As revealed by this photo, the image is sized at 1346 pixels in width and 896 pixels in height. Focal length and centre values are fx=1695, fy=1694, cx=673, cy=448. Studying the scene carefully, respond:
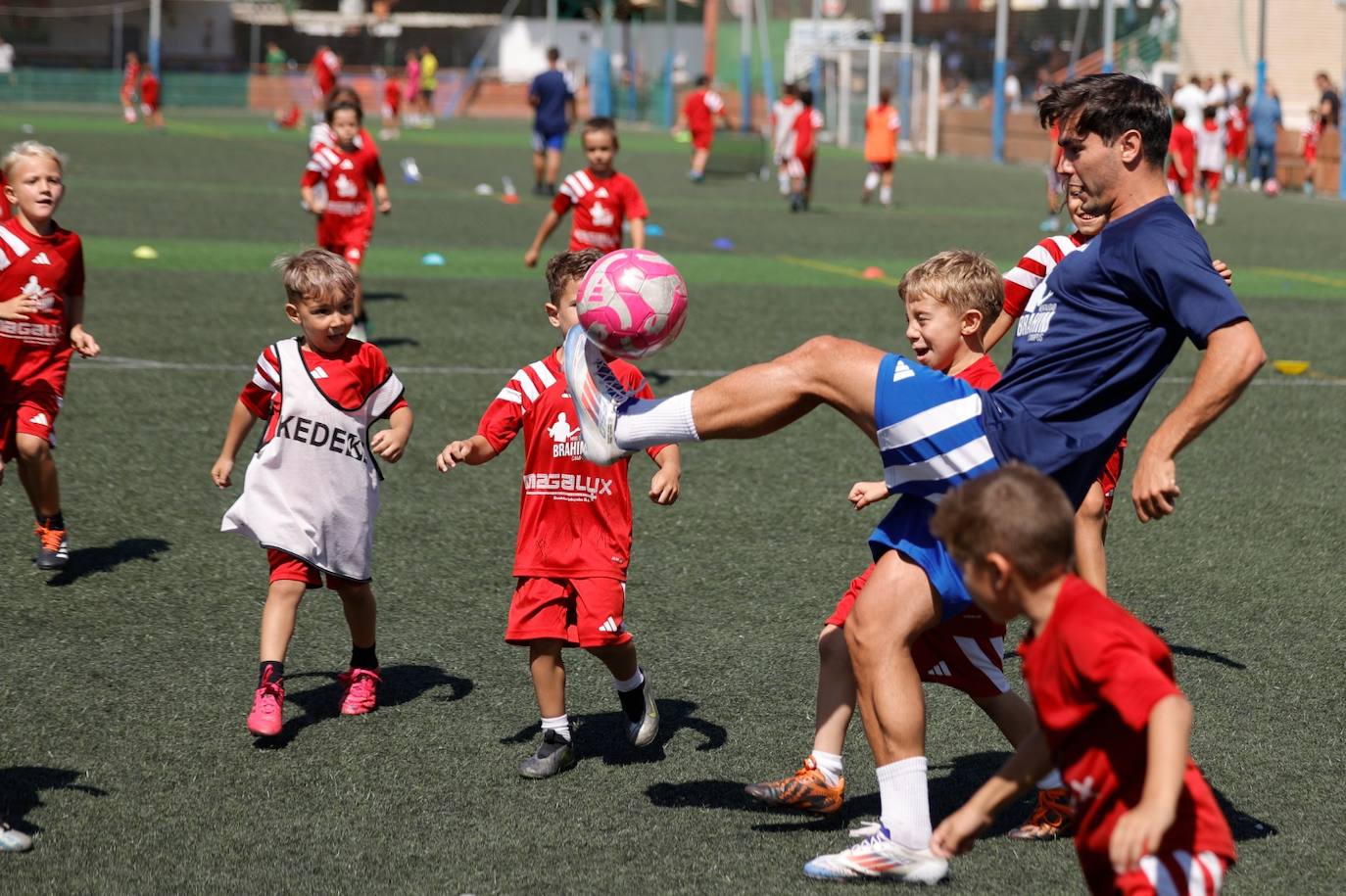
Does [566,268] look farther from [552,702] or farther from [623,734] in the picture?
[623,734]

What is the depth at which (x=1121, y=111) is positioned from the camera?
14.6 feet

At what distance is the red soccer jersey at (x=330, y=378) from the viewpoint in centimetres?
547

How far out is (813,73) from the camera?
53406mm

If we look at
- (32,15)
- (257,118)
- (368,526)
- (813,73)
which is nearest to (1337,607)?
(368,526)

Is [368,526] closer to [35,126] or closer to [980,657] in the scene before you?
[980,657]

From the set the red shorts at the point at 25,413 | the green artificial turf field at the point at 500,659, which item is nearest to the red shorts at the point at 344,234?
the green artificial turf field at the point at 500,659

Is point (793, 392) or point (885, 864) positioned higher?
Result: point (793, 392)

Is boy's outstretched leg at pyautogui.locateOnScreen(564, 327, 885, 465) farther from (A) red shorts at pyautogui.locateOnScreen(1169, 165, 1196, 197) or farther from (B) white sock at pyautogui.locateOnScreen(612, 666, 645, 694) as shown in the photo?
(A) red shorts at pyautogui.locateOnScreen(1169, 165, 1196, 197)

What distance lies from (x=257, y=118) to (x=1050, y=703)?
62711 millimetres

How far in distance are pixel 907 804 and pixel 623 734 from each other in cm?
138

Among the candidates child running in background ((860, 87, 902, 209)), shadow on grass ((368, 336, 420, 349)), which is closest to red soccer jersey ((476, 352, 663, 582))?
shadow on grass ((368, 336, 420, 349))

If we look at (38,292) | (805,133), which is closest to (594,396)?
(38,292)

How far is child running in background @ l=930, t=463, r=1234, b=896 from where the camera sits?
10.4 ft

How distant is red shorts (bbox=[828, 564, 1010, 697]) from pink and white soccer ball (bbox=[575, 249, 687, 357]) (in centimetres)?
94
